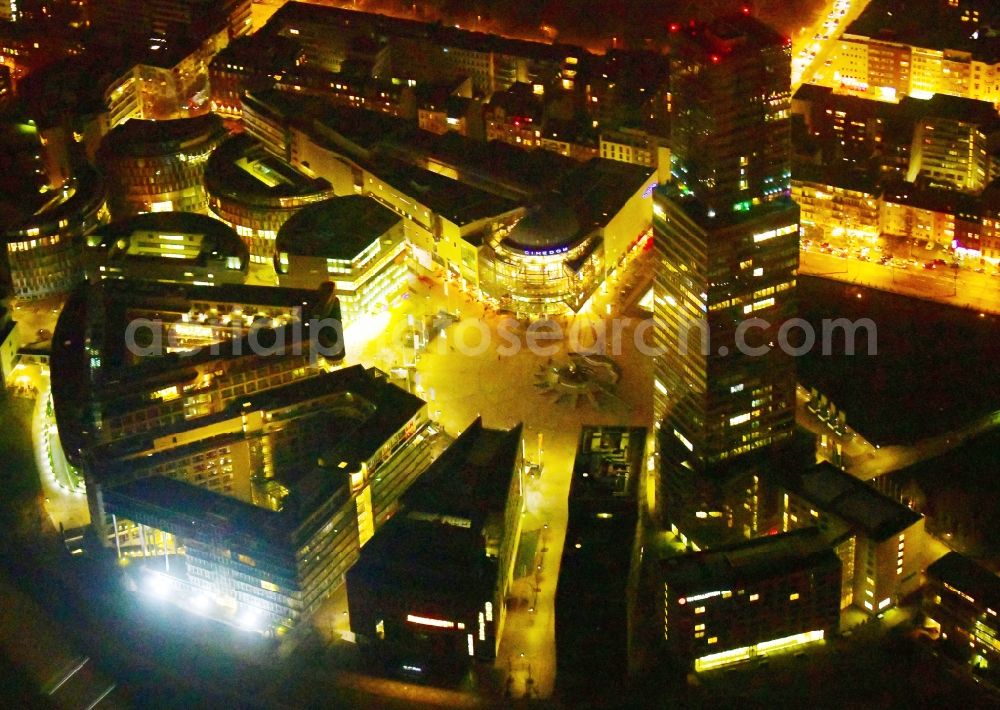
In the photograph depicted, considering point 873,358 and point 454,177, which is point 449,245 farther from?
point 873,358

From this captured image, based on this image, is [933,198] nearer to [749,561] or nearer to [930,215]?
[930,215]

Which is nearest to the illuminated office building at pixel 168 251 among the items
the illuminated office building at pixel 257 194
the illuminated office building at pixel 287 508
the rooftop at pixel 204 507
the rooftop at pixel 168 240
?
the rooftop at pixel 168 240

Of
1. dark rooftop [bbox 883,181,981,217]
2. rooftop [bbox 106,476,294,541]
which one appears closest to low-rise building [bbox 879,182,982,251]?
dark rooftop [bbox 883,181,981,217]

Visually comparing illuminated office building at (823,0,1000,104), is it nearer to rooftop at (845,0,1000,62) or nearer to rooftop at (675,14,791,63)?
rooftop at (845,0,1000,62)

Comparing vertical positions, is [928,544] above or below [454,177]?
below

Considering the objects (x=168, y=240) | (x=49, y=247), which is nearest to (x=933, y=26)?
(x=168, y=240)

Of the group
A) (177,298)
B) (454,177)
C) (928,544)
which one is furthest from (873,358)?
(177,298)
